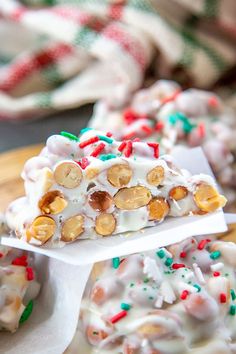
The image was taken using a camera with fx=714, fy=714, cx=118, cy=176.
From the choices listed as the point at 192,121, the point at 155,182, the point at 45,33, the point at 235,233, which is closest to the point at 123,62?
the point at 45,33

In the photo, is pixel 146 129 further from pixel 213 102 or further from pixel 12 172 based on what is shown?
pixel 12 172

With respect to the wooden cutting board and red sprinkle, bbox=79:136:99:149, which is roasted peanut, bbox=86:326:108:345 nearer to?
red sprinkle, bbox=79:136:99:149

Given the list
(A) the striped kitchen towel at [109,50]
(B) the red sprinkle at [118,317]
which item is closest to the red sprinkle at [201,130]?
(A) the striped kitchen towel at [109,50]

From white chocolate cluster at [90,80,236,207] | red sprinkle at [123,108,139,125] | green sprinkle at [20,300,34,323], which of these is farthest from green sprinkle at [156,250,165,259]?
red sprinkle at [123,108,139,125]

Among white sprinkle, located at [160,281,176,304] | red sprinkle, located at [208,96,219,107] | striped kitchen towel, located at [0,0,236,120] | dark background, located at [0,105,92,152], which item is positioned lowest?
dark background, located at [0,105,92,152]

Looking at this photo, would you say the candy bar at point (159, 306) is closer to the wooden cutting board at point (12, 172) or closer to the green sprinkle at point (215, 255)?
the green sprinkle at point (215, 255)

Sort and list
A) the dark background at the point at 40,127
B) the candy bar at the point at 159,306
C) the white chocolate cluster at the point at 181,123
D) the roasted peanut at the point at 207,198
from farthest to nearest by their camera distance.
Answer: the dark background at the point at 40,127 → the white chocolate cluster at the point at 181,123 → the roasted peanut at the point at 207,198 → the candy bar at the point at 159,306
